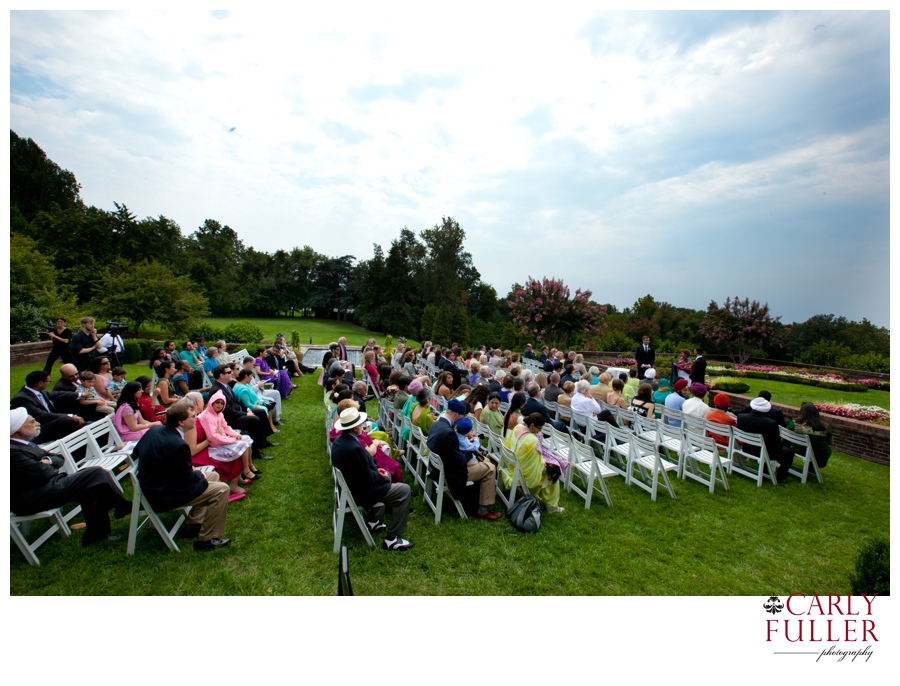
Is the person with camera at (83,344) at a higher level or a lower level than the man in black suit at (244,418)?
higher

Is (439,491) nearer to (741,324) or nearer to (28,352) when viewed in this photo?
(28,352)

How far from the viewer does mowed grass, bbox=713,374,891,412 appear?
12.8 m

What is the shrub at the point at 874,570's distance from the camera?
2949 mm

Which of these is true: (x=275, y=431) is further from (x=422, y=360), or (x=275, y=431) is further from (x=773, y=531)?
(x=773, y=531)

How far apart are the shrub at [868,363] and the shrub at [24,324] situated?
31.7 meters

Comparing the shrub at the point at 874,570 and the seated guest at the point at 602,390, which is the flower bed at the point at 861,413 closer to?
the seated guest at the point at 602,390

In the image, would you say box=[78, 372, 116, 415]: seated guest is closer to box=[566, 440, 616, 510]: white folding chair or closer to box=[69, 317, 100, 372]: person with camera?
box=[69, 317, 100, 372]: person with camera

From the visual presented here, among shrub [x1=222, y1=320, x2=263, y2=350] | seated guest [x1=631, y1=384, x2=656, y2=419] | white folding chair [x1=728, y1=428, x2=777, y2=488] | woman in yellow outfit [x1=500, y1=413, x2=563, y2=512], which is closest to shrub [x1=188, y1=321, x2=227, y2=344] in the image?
shrub [x1=222, y1=320, x2=263, y2=350]

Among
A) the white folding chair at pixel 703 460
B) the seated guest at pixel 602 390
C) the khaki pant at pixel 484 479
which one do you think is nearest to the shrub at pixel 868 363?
the seated guest at pixel 602 390

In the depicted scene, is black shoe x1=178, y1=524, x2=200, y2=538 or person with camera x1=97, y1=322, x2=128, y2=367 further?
person with camera x1=97, y1=322, x2=128, y2=367

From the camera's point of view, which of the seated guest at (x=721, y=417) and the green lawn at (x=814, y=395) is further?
the green lawn at (x=814, y=395)

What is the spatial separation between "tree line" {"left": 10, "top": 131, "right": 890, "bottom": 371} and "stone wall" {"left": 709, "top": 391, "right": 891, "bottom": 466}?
30.1 feet

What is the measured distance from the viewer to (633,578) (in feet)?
12.6

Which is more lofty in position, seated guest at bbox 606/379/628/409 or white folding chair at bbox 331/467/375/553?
seated guest at bbox 606/379/628/409
